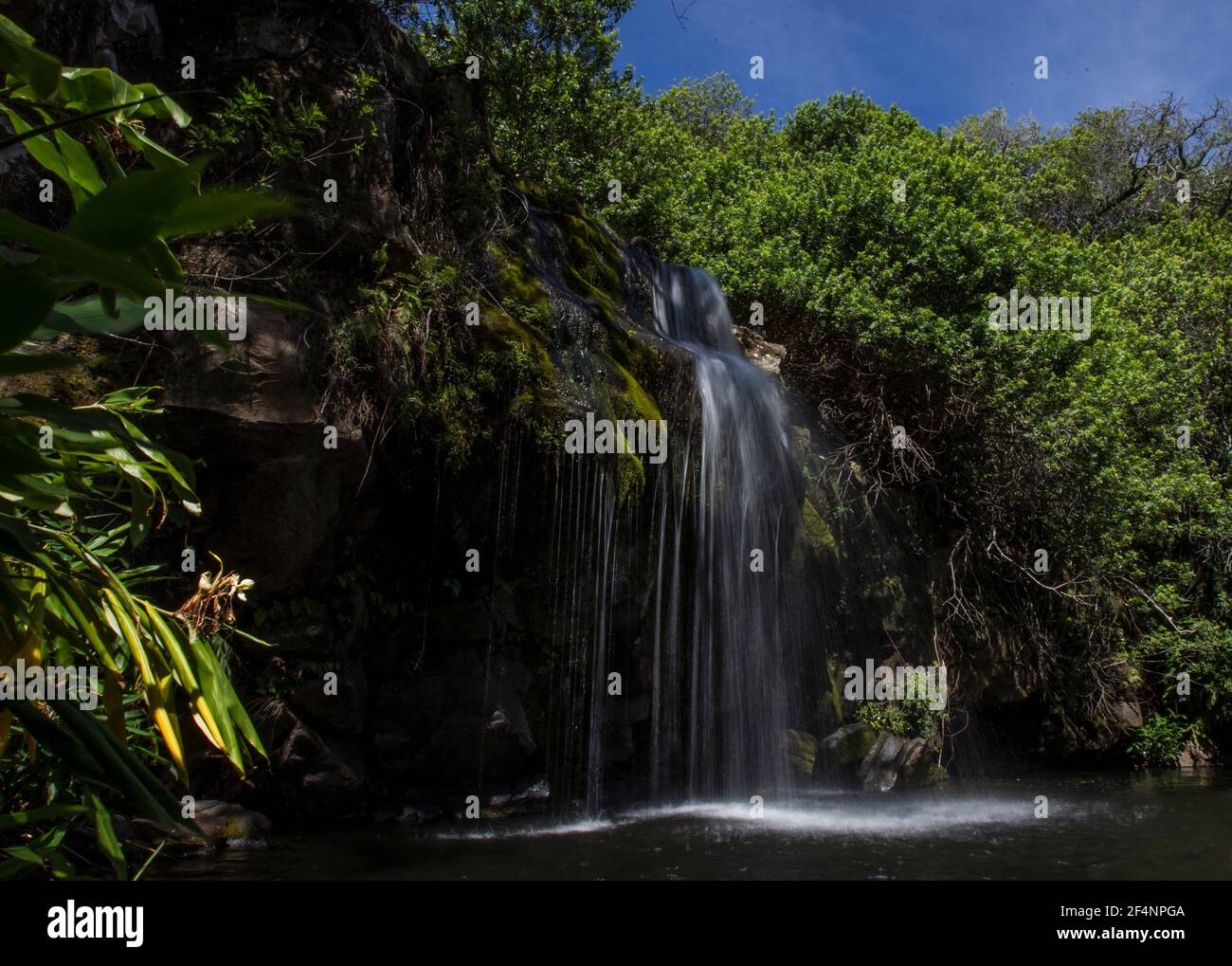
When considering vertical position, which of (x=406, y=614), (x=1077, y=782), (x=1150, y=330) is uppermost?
(x=1150, y=330)

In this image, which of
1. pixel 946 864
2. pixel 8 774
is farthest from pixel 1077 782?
pixel 8 774

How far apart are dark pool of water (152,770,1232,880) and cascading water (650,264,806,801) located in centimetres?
75

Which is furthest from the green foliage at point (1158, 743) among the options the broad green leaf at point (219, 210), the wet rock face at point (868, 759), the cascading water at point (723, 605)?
the broad green leaf at point (219, 210)

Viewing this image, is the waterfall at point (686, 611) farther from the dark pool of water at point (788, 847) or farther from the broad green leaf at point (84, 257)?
the broad green leaf at point (84, 257)

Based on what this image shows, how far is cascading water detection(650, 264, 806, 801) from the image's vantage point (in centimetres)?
866

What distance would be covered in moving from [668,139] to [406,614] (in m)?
11.1

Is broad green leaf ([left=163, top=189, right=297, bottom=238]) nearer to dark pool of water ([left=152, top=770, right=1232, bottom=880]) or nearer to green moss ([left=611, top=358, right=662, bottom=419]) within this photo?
dark pool of water ([left=152, top=770, right=1232, bottom=880])

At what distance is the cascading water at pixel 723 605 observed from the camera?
866 centimetres

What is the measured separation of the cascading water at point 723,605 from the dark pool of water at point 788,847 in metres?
0.75

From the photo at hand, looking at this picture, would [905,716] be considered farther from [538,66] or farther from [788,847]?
[538,66]

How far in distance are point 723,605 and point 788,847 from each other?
3155 millimetres

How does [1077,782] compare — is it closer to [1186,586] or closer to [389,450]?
[1186,586]
